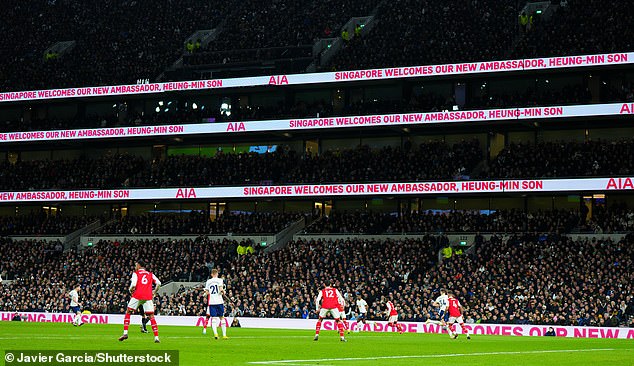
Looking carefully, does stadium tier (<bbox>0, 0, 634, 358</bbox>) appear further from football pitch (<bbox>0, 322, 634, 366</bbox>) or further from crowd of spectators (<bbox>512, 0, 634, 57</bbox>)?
football pitch (<bbox>0, 322, 634, 366</bbox>)

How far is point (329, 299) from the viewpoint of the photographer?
30.3 metres

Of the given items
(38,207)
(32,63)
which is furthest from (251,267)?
(32,63)

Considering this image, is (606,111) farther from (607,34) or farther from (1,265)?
(1,265)

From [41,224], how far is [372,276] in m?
29.3

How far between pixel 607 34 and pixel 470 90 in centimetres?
1046

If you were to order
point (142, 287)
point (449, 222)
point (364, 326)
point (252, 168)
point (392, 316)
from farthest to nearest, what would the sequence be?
1. point (252, 168)
2. point (449, 222)
3. point (364, 326)
4. point (392, 316)
5. point (142, 287)

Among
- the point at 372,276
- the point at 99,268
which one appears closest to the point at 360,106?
the point at 372,276

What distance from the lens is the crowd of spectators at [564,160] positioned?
51188 millimetres

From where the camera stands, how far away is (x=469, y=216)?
56250 millimetres

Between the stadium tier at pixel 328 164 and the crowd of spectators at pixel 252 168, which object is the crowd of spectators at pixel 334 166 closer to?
the crowd of spectators at pixel 252 168

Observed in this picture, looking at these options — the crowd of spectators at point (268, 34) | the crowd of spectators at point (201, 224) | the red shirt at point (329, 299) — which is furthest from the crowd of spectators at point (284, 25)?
the red shirt at point (329, 299)

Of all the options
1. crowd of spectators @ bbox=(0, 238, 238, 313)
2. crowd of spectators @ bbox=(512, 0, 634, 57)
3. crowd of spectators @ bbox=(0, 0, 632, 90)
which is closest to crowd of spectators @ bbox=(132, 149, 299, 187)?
crowd of spectators @ bbox=(0, 238, 238, 313)

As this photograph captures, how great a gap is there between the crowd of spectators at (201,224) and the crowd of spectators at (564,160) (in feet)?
47.6

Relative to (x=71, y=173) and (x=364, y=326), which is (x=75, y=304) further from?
(x=71, y=173)
